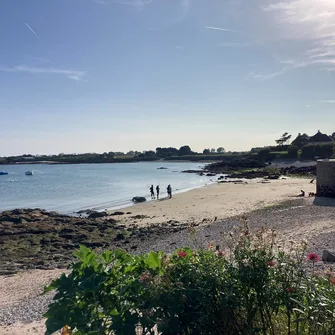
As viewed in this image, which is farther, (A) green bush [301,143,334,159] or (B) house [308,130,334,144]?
(B) house [308,130,334,144]

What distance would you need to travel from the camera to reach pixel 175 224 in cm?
2052

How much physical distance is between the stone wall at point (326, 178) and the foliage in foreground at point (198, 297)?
18877mm

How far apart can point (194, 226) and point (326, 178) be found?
403 inches

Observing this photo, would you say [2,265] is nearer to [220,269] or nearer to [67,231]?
[67,231]

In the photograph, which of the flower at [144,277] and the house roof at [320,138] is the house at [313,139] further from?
the flower at [144,277]

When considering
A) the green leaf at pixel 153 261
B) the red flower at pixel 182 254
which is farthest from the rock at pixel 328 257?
the green leaf at pixel 153 261

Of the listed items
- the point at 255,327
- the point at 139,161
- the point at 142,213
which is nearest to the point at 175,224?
the point at 142,213

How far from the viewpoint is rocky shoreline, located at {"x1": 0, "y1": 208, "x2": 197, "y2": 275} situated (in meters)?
13.8

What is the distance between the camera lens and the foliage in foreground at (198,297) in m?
2.98

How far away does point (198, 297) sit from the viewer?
305 centimetres

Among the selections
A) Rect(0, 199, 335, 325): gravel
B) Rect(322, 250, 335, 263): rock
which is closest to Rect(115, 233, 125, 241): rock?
Rect(0, 199, 335, 325): gravel

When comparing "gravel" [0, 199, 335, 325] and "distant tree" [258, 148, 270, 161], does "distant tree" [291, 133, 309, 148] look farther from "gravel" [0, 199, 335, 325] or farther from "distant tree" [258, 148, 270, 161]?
"gravel" [0, 199, 335, 325]

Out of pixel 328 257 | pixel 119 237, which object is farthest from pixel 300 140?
pixel 328 257

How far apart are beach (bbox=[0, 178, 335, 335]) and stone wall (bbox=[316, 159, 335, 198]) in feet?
3.85
